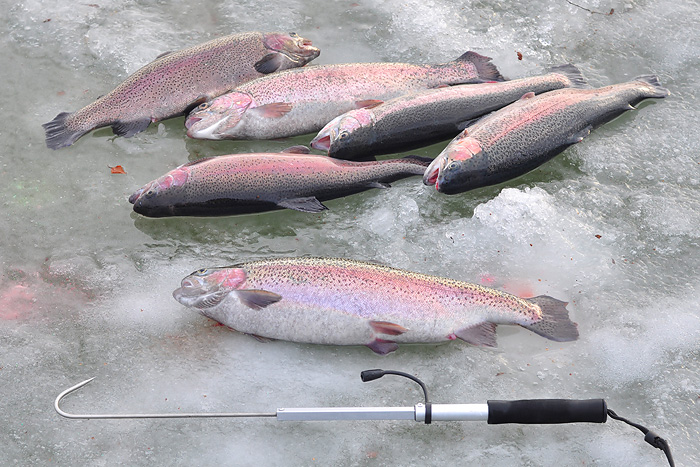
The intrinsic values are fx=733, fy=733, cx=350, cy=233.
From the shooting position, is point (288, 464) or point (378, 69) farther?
point (378, 69)

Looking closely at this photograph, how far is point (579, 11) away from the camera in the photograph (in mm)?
6156

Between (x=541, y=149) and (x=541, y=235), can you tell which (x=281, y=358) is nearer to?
(x=541, y=235)

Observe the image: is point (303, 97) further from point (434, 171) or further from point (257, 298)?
point (257, 298)

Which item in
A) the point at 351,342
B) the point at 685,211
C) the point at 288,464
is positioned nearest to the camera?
the point at 288,464

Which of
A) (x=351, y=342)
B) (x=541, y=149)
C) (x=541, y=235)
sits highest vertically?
(x=541, y=149)

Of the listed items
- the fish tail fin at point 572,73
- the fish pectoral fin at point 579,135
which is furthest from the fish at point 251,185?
the fish tail fin at point 572,73

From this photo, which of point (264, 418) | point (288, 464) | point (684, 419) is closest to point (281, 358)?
point (264, 418)

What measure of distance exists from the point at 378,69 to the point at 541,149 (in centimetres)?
132

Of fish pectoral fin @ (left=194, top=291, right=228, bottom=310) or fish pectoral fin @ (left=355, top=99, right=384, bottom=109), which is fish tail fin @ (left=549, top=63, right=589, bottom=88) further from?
fish pectoral fin @ (left=194, top=291, right=228, bottom=310)

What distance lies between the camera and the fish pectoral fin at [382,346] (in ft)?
12.8

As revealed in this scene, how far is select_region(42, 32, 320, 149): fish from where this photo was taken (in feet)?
16.9

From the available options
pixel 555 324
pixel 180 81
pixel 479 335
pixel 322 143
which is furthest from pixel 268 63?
pixel 555 324

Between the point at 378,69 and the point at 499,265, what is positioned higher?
the point at 378,69

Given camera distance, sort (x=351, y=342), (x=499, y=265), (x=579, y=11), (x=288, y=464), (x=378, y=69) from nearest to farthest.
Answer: (x=288, y=464) → (x=351, y=342) → (x=499, y=265) → (x=378, y=69) → (x=579, y=11)
